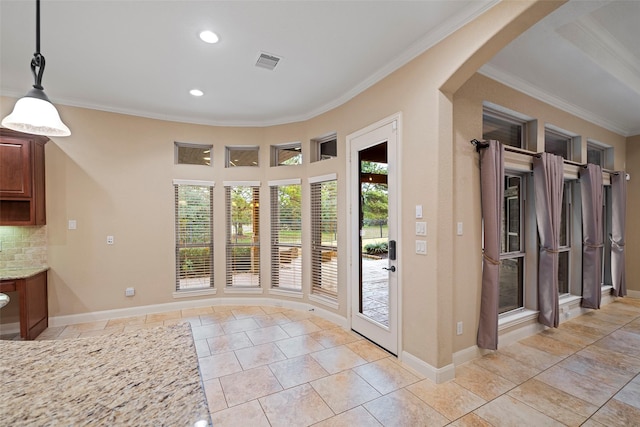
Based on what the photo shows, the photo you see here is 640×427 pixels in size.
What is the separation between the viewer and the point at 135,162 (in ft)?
14.0

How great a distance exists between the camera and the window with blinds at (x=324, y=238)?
13.3 ft

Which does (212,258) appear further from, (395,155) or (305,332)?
(395,155)

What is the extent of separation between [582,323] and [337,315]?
3.39 metres

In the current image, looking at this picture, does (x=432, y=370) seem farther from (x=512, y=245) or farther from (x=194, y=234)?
(x=194, y=234)

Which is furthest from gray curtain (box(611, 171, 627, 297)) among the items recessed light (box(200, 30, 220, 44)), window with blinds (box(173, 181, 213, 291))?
window with blinds (box(173, 181, 213, 291))

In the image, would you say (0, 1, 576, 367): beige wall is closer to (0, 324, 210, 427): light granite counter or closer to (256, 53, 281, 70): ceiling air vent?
(256, 53, 281, 70): ceiling air vent

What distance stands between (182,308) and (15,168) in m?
2.75

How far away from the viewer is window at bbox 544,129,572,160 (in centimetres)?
410

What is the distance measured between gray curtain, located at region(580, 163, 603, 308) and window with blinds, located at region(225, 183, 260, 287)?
5.03 m

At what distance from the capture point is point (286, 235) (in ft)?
15.3

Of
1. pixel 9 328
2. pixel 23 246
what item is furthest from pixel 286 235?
pixel 9 328

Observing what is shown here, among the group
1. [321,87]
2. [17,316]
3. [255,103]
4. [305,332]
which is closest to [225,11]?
[321,87]

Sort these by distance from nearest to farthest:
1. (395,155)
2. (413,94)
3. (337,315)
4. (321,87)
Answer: (413,94)
(395,155)
(321,87)
(337,315)

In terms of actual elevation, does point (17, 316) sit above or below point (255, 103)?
below
